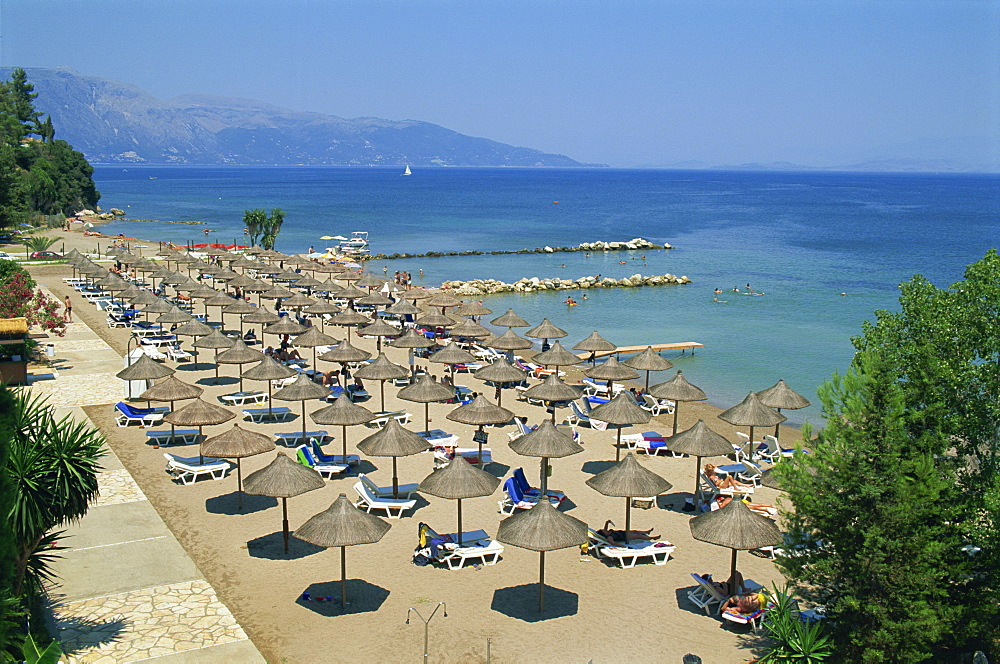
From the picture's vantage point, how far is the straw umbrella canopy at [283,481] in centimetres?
1284

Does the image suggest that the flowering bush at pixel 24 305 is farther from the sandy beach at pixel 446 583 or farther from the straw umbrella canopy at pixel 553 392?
the straw umbrella canopy at pixel 553 392

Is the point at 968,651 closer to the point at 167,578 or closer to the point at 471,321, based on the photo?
the point at 167,578

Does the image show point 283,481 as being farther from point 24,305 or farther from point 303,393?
point 24,305

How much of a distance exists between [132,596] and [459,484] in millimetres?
4849

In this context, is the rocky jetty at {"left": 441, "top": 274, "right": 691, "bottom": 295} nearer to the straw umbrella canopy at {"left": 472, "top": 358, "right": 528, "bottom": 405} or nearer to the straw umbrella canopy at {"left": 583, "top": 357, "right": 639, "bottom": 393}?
the straw umbrella canopy at {"left": 583, "top": 357, "right": 639, "bottom": 393}

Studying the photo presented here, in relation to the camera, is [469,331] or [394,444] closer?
[394,444]

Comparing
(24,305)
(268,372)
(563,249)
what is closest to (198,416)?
(268,372)

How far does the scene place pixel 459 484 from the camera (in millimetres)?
13148

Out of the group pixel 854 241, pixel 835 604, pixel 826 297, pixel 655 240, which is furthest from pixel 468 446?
pixel 854 241

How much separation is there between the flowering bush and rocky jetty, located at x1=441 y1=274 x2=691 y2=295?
70.9ft

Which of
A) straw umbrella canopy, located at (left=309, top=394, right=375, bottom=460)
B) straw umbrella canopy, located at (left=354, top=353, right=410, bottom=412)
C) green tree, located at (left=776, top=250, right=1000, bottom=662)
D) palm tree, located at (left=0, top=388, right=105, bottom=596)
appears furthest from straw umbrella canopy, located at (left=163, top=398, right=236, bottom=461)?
green tree, located at (left=776, top=250, right=1000, bottom=662)

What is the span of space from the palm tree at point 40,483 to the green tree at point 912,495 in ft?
28.6

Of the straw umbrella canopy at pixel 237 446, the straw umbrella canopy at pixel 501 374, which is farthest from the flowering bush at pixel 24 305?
the straw umbrella canopy at pixel 501 374

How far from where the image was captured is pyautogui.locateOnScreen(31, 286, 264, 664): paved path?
1023cm
